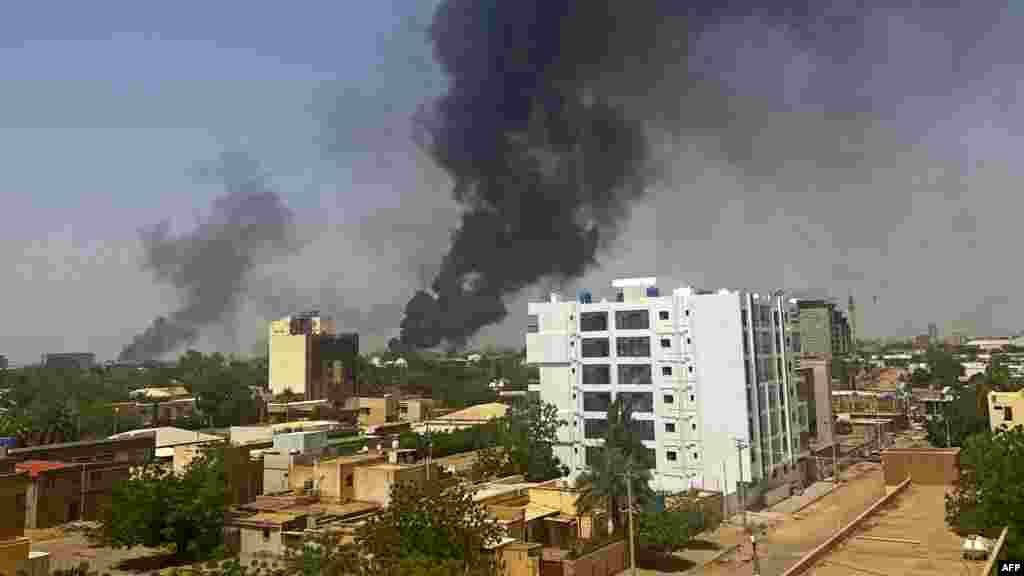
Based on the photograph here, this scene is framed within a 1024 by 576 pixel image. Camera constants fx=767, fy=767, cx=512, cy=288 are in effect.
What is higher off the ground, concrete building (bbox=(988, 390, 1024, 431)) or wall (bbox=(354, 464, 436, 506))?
concrete building (bbox=(988, 390, 1024, 431))

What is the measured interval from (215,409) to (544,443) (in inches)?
1786

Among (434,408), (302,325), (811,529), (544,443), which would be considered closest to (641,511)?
(811,529)

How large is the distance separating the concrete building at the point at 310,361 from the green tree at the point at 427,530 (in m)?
80.8

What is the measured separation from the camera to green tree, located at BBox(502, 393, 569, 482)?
149 ft

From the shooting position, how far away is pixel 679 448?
44.0m

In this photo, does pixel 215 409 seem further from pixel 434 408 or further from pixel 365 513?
pixel 365 513

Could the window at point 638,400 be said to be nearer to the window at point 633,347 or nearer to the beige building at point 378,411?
the window at point 633,347

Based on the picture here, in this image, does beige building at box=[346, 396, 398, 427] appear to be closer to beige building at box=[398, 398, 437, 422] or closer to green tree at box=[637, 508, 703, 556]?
beige building at box=[398, 398, 437, 422]

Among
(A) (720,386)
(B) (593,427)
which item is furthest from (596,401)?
(A) (720,386)

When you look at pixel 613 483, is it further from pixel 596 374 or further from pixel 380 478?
pixel 596 374

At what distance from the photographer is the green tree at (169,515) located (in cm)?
3058

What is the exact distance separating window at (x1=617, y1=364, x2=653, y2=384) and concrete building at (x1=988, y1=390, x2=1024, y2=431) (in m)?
24.3

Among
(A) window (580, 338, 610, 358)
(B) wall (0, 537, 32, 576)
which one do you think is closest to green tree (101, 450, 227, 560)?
(B) wall (0, 537, 32, 576)

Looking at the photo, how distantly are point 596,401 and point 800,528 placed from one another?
14.0m
